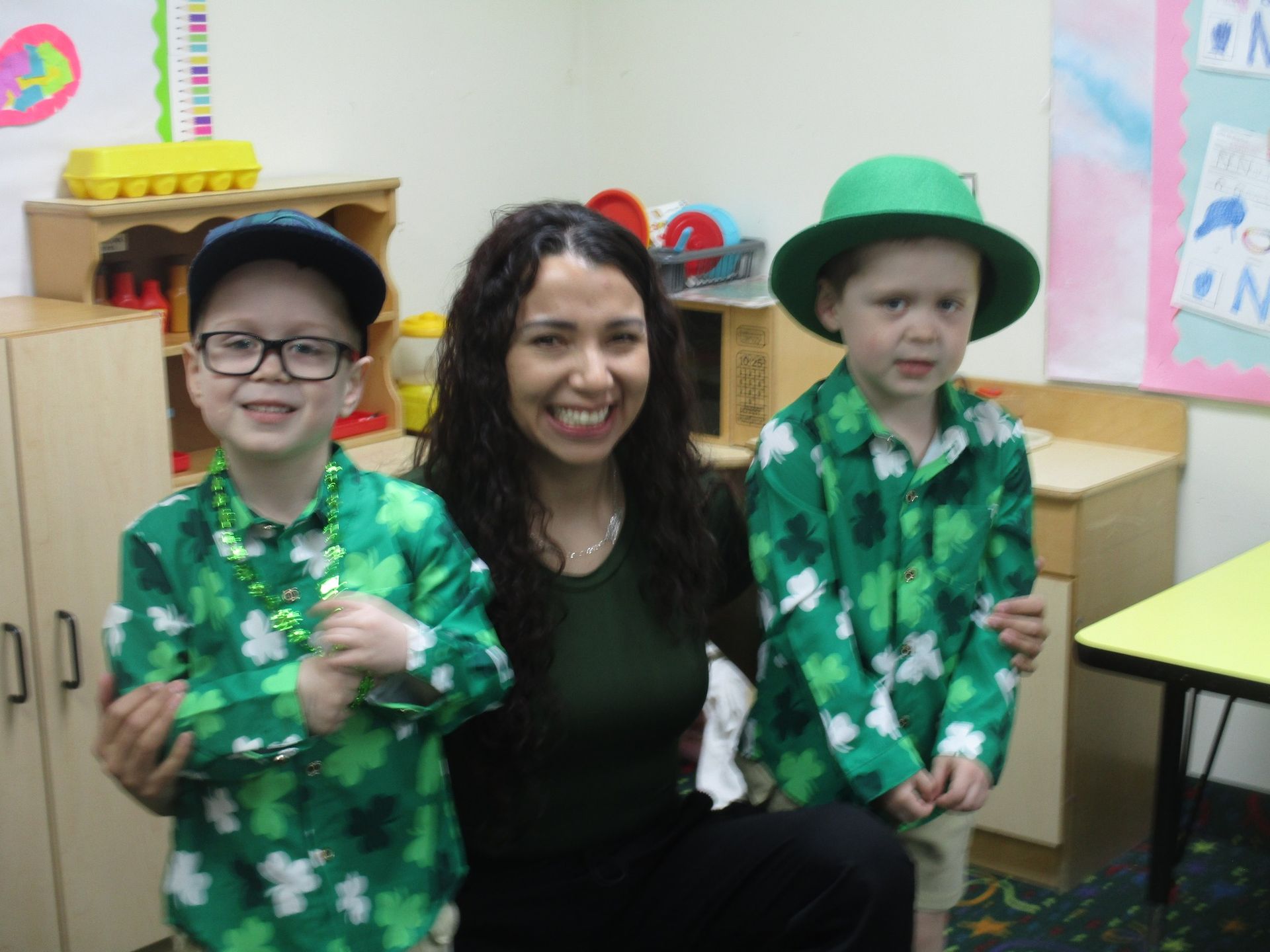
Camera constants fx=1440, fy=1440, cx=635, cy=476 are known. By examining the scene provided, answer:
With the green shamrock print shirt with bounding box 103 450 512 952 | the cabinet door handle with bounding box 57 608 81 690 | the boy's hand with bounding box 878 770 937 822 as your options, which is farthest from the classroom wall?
the green shamrock print shirt with bounding box 103 450 512 952

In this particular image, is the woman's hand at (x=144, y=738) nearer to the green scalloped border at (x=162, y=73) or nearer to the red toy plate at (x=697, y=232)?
the green scalloped border at (x=162, y=73)

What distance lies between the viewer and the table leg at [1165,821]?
2109 millimetres

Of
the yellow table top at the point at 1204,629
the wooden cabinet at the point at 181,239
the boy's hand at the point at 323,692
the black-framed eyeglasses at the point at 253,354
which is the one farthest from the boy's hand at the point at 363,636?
the wooden cabinet at the point at 181,239

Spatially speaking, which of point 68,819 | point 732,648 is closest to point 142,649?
point 732,648

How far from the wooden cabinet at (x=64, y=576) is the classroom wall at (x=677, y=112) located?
812mm

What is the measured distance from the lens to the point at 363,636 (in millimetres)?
1190

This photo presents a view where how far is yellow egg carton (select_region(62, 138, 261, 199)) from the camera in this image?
8.48 ft

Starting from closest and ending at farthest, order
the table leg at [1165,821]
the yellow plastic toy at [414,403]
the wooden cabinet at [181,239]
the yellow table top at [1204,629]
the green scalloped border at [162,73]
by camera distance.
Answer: the yellow table top at [1204,629]
the table leg at [1165,821]
the wooden cabinet at [181,239]
the green scalloped border at [162,73]
the yellow plastic toy at [414,403]

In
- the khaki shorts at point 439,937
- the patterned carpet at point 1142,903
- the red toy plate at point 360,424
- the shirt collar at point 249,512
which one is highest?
the shirt collar at point 249,512

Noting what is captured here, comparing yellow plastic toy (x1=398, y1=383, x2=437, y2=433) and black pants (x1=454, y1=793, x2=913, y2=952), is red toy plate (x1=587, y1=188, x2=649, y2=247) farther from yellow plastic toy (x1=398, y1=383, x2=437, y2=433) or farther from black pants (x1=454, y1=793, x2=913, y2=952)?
black pants (x1=454, y1=793, x2=913, y2=952)

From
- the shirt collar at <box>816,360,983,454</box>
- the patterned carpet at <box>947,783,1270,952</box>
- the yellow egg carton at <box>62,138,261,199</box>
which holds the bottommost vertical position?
the patterned carpet at <box>947,783,1270,952</box>

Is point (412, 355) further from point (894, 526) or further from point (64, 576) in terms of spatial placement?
point (894, 526)

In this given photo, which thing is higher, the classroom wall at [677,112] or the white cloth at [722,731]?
the classroom wall at [677,112]

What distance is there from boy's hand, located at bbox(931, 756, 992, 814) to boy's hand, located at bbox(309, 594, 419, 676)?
65 cm
